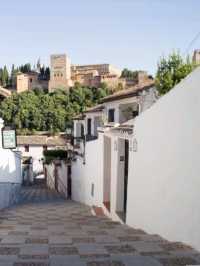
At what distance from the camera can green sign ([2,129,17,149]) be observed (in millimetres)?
17688

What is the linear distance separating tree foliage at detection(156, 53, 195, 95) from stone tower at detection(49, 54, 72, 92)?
86613mm

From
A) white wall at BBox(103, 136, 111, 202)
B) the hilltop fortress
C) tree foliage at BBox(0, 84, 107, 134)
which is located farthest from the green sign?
the hilltop fortress

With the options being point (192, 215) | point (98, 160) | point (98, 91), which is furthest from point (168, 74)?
point (98, 91)

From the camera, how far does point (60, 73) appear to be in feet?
332

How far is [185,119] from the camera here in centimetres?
584

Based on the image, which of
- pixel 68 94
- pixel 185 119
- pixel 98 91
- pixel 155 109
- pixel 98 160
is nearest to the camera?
pixel 185 119

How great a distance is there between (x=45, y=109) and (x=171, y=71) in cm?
6310

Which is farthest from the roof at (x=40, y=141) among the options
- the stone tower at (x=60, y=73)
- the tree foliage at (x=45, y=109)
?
the stone tower at (x=60, y=73)

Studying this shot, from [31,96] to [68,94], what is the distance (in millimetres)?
7546

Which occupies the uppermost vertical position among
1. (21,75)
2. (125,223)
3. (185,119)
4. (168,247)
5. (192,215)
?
(21,75)

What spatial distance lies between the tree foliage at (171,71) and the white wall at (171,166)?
4.87m

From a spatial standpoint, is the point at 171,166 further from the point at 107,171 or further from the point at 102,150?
the point at 102,150

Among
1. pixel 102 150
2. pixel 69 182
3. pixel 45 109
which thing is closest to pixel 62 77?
pixel 45 109

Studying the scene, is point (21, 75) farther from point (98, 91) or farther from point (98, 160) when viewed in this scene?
point (98, 160)
